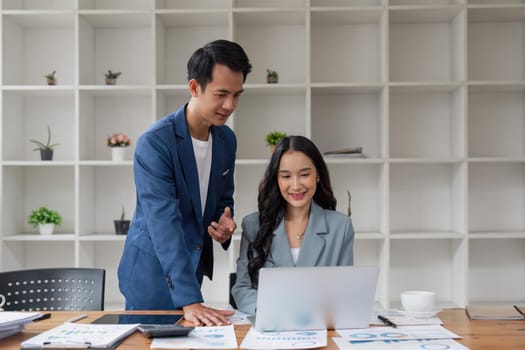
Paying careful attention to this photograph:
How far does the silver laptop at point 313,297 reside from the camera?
57.1 inches

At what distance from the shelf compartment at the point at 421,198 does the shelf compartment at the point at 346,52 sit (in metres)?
0.62

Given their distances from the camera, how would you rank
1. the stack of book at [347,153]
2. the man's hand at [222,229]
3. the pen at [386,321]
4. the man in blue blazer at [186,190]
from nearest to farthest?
the pen at [386,321], the man in blue blazer at [186,190], the man's hand at [222,229], the stack of book at [347,153]

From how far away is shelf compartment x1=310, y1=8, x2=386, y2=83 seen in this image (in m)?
3.73

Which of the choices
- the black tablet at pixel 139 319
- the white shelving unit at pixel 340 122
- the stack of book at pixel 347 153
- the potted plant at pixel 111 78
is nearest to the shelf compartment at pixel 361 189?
the white shelving unit at pixel 340 122

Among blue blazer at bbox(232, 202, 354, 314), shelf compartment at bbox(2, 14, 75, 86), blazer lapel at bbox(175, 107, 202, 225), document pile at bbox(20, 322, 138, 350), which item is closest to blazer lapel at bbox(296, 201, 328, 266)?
blue blazer at bbox(232, 202, 354, 314)

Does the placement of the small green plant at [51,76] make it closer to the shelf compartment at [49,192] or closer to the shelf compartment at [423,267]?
the shelf compartment at [49,192]

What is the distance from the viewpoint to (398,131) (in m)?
3.75

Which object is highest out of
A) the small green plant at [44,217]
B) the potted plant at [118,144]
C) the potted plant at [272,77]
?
the potted plant at [272,77]

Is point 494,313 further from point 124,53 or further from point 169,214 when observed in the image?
point 124,53

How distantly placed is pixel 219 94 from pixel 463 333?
0.99m

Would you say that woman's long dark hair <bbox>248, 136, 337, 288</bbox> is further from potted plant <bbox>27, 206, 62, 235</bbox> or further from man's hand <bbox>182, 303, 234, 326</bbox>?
potted plant <bbox>27, 206, 62, 235</bbox>

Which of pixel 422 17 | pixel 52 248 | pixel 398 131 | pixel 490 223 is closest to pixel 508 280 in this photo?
pixel 490 223

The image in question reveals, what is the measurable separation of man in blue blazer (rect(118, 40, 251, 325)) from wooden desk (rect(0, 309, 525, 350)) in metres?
0.26

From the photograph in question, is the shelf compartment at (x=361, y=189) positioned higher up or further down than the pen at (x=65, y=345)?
higher up
